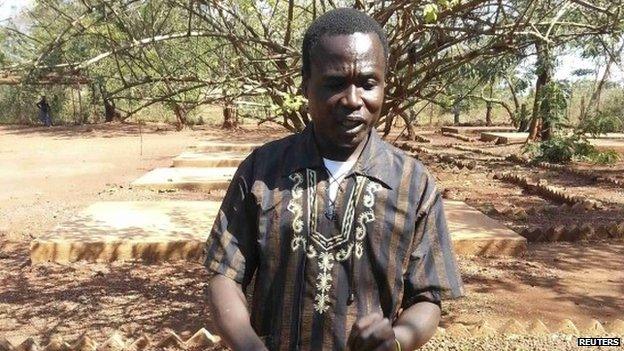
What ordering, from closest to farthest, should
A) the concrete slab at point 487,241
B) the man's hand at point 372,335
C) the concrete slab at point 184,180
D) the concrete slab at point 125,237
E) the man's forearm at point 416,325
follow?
the man's hand at point 372,335, the man's forearm at point 416,325, the concrete slab at point 125,237, the concrete slab at point 487,241, the concrete slab at point 184,180

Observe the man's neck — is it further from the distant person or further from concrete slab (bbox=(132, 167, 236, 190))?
the distant person

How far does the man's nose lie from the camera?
1293mm

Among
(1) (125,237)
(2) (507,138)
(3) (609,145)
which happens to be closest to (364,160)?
(1) (125,237)

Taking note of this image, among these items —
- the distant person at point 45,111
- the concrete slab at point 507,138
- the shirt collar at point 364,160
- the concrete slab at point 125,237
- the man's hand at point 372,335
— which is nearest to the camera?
the man's hand at point 372,335

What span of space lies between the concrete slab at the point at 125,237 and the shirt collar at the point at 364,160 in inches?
148

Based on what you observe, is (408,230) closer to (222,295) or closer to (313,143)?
(313,143)

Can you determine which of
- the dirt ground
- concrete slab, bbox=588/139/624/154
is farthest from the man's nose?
concrete slab, bbox=588/139/624/154

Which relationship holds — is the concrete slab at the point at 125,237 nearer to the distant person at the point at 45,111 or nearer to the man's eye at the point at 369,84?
the man's eye at the point at 369,84

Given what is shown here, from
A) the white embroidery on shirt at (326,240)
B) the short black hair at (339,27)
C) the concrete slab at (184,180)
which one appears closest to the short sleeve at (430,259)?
the white embroidery on shirt at (326,240)

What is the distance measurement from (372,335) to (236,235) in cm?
40

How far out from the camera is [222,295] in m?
1.35

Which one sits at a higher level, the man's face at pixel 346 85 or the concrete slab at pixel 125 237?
the man's face at pixel 346 85

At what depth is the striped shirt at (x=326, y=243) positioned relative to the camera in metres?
1.35

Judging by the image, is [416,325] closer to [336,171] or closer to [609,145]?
[336,171]
